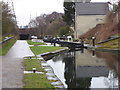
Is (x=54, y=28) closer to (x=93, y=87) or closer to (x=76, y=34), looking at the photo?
(x=76, y=34)

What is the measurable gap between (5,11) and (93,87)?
1545 centimetres

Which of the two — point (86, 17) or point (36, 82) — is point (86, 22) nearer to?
point (86, 17)

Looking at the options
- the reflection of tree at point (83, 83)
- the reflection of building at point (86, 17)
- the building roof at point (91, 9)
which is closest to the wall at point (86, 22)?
the reflection of building at point (86, 17)

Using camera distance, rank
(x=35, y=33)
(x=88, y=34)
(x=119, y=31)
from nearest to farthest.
Answer: 1. (x=119, y=31)
2. (x=88, y=34)
3. (x=35, y=33)

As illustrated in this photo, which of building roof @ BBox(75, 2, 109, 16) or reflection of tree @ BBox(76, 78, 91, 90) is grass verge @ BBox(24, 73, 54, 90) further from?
building roof @ BBox(75, 2, 109, 16)

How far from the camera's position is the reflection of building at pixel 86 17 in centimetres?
4328

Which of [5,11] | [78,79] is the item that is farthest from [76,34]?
[78,79]

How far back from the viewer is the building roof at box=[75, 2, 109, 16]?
1734 inches

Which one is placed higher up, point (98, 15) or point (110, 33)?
point (98, 15)

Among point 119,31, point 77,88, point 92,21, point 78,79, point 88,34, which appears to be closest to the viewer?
point 77,88

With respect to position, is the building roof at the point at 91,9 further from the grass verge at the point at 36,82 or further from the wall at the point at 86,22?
the grass verge at the point at 36,82

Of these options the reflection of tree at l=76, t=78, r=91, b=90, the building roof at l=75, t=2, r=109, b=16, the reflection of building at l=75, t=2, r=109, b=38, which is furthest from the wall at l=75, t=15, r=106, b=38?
the reflection of tree at l=76, t=78, r=91, b=90

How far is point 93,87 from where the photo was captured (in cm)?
704

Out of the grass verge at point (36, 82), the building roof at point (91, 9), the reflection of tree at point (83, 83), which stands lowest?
the reflection of tree at point (83, 83)
